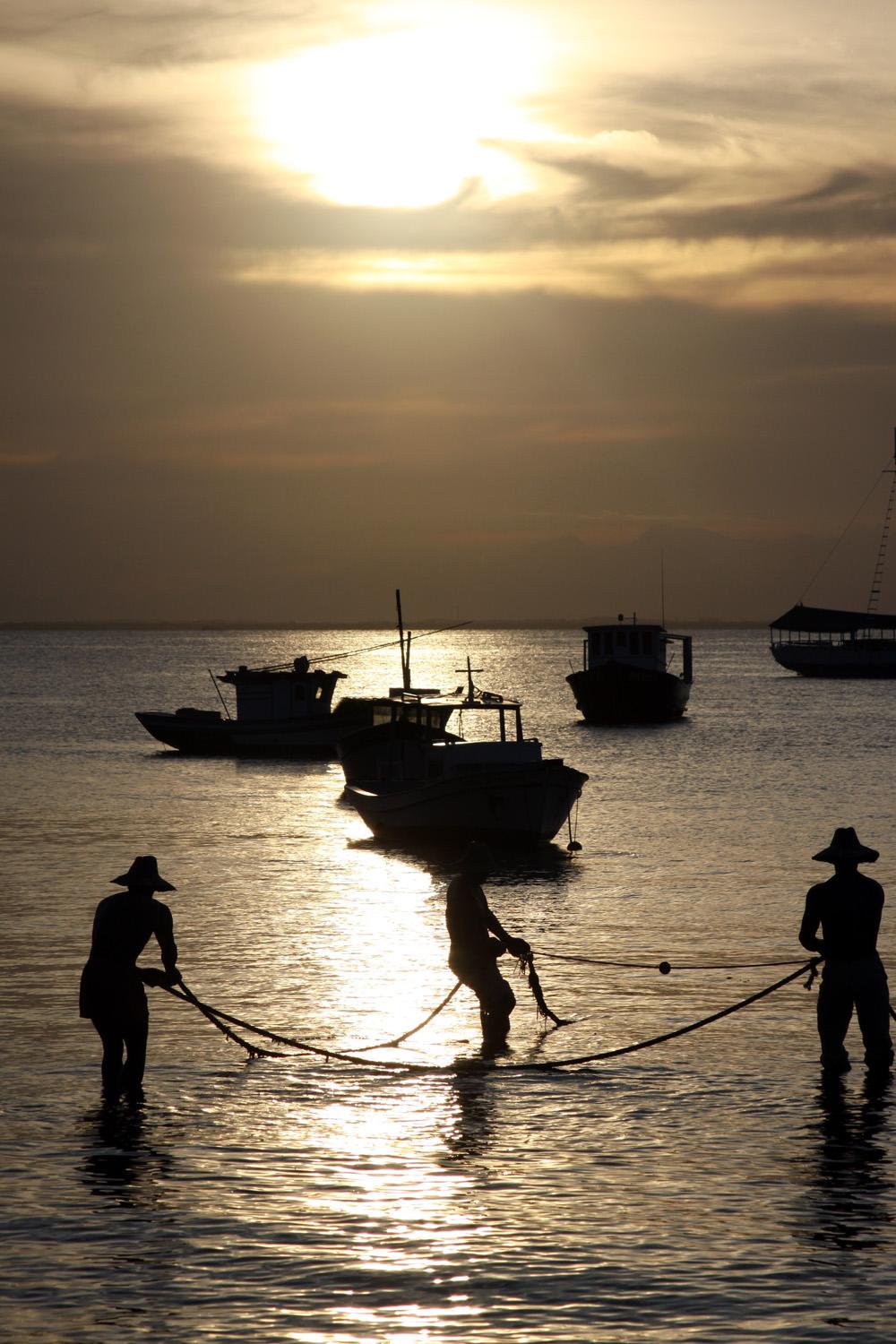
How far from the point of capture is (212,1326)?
30.5ft

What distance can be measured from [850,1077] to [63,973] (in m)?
10.8

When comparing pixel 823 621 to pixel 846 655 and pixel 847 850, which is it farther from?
pixel 847 850

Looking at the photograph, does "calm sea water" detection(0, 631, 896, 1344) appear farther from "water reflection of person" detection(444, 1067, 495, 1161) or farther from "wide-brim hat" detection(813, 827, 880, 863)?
"wide-brim hat" detection(813, 827, 880, 863)

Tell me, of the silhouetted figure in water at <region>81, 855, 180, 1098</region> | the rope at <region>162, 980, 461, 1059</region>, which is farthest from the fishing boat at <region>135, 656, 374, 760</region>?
the silhouetted figure in water at <region>81, 855, 180, 1098</region>

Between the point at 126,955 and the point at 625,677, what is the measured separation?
3302 inches

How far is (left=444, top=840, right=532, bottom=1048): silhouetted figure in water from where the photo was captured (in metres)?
15.5

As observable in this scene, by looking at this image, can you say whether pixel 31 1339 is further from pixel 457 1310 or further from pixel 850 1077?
pixel 850 1077

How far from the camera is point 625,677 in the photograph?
9588cm

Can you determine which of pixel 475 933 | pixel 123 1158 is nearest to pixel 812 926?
pixel 475 933

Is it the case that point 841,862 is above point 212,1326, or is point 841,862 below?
above

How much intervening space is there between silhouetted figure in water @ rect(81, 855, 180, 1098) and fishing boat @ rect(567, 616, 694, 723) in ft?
267

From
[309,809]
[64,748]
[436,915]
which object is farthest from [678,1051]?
[64,748]

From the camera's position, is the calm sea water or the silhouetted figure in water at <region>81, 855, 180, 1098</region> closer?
the calm sea water

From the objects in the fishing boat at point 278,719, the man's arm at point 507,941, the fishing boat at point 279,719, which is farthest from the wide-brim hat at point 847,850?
the fishing boat at point 278,719
